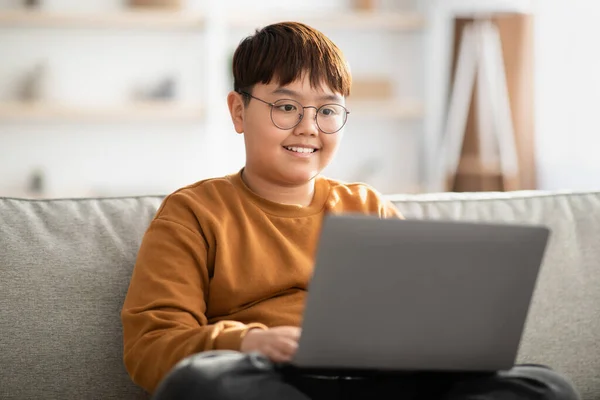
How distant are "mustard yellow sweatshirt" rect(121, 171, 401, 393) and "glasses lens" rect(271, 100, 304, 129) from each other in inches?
5.8

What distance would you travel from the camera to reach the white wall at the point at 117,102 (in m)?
5.14

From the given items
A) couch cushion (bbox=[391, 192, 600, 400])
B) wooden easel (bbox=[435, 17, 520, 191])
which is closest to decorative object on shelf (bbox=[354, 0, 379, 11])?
wooden easel (bbox=[435, 17, 520, 191])

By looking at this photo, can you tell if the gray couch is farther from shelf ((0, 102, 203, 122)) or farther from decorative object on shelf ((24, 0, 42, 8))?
decorative object on shelf ((24, 0, 42, 8))

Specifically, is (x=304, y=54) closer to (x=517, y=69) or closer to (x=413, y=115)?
(x=517, y=69)

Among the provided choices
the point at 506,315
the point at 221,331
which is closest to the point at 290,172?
the point at 221,331

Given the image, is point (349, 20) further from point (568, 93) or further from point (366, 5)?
point (568, 93)

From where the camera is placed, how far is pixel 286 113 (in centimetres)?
167

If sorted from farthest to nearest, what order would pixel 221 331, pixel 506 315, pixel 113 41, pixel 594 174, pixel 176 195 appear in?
pixel 113 41 < pixel 594 174 < pixel 176 195 < pixel 221 331 < pixel 506 315

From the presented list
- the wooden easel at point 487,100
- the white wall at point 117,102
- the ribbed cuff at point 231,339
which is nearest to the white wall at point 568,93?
the wooden easel at point 487,100

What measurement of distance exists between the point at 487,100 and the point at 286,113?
3.10 meters

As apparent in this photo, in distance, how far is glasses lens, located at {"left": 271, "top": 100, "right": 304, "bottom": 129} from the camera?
1.67 m

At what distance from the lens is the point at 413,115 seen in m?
5.29

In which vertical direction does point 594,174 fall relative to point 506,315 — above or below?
below

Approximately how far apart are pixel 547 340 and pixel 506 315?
607mm
